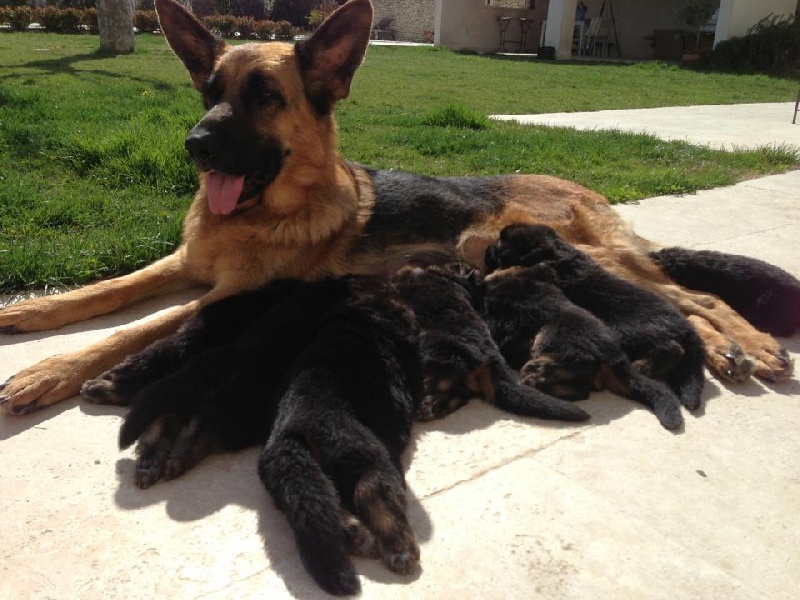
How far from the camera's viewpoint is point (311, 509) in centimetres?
210

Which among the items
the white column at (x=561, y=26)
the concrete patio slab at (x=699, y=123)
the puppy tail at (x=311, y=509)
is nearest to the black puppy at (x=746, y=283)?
the puppy tail at (x=311, y=509)

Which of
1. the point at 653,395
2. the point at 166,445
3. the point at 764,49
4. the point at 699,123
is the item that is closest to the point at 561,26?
the point at 764,49

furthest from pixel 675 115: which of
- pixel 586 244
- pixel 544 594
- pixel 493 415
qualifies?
pixel 544 594

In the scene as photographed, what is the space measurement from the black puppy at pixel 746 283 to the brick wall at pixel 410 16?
37058mm

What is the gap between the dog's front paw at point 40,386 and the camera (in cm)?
291

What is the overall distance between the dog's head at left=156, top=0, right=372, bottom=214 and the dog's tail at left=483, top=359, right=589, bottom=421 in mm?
1824

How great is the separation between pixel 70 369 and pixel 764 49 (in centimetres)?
2649

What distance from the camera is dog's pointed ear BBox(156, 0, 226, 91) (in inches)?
161

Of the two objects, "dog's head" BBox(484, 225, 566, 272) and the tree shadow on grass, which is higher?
the tree shadow on grass

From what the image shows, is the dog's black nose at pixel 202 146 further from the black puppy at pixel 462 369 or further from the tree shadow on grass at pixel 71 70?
the tree shadow on grass at pixel 71 70

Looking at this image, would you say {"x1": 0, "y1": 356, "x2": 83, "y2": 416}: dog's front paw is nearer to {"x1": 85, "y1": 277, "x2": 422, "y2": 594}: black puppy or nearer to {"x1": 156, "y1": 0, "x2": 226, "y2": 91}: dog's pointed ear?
{"x1": 85, "y1": 277, "x2": 422, "y2": 594}: black puppy

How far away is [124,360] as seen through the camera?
314 cm

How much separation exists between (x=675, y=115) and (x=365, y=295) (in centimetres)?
1260

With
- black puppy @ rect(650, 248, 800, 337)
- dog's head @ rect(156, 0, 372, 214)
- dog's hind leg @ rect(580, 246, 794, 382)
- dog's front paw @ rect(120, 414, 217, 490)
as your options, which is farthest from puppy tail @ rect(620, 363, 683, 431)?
dog's head @ rect(156, 0, 372, 214)
